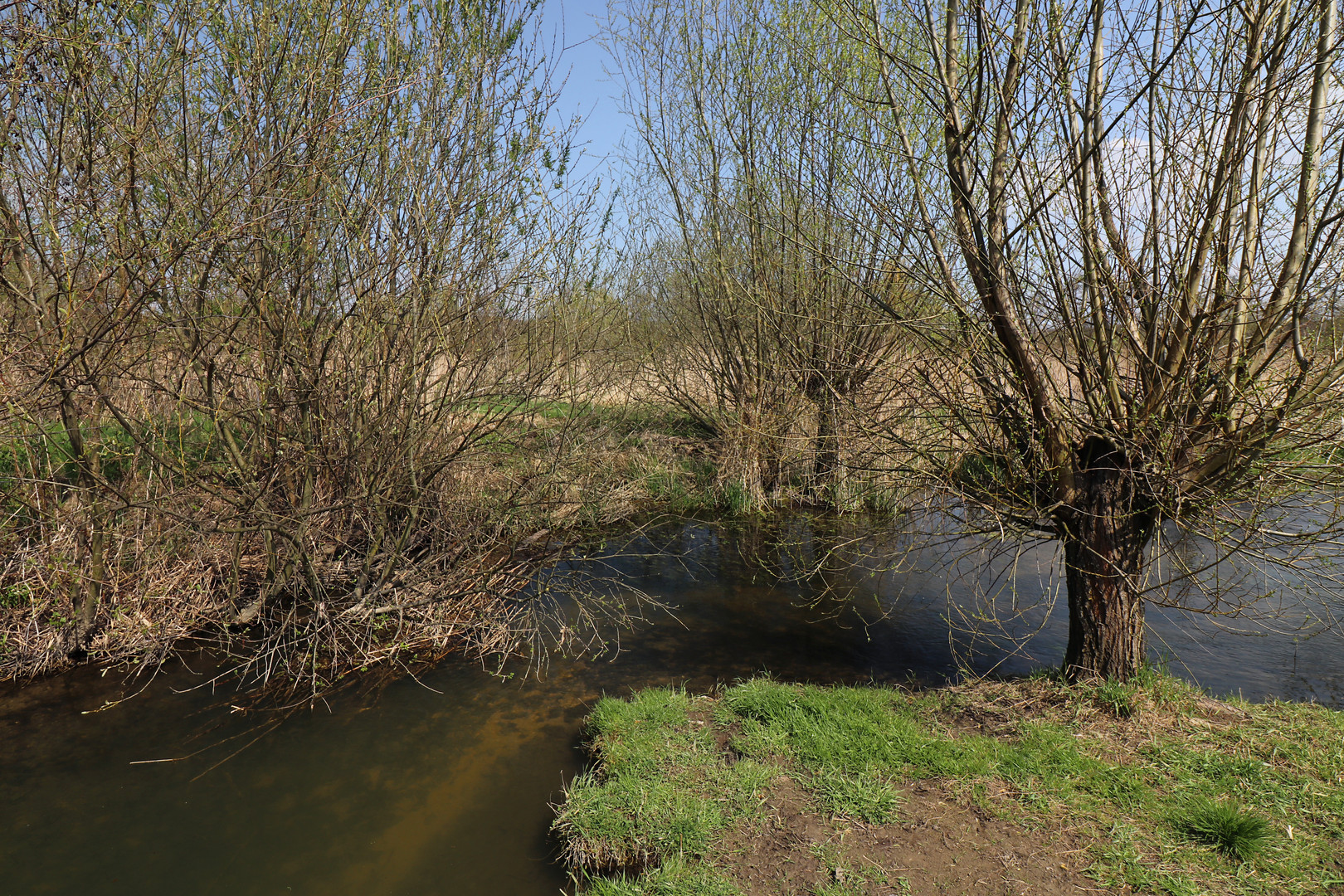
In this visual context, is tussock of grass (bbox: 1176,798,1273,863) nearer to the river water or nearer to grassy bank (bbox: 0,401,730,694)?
the river water

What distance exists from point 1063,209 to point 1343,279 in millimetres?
1270

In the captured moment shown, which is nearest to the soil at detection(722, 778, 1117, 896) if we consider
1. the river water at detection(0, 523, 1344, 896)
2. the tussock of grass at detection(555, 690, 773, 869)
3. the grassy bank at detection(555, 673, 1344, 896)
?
the grassy bank at detection(555, 673, 1344, 896)

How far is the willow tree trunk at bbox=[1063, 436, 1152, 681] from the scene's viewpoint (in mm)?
4504

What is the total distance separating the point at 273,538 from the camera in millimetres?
6098

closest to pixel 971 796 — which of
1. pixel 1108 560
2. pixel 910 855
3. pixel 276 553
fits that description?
pixel 910 855

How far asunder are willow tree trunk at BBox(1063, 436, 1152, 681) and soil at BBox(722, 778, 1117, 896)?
1495mm

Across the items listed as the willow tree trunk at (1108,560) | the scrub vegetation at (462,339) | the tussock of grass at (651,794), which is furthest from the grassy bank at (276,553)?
the willow tree trunk at (1108,560)

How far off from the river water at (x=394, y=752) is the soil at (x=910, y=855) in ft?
3.45

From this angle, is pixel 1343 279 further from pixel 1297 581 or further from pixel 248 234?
pixel 248 234

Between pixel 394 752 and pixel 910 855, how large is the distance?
3.18m

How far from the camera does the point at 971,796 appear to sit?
3830 mm

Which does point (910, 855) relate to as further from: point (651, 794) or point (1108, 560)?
point (1108, 560)

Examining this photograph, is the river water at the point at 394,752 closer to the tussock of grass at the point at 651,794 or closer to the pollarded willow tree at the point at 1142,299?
the tussock of grass at the point at 651,794

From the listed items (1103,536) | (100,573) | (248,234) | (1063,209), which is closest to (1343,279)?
(1063,209)
